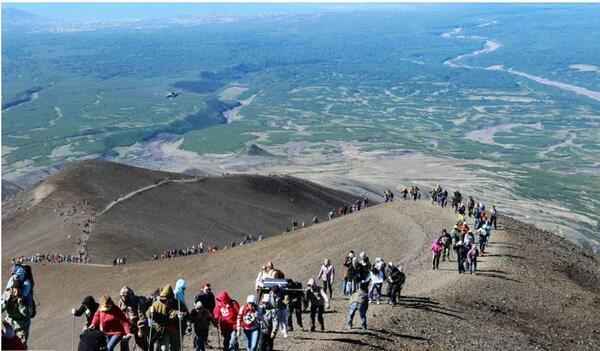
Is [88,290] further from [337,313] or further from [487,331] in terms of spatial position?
[487,331]

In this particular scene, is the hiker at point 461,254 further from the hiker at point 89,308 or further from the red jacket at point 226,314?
the hiker at point 89,308

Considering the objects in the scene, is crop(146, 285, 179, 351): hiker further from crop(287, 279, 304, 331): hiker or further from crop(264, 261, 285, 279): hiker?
crop(287, 279, 304, 331): hiker

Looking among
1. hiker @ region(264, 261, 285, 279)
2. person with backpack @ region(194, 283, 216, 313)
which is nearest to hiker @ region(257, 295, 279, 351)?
hiker @ region(264, 261, 285, 279)

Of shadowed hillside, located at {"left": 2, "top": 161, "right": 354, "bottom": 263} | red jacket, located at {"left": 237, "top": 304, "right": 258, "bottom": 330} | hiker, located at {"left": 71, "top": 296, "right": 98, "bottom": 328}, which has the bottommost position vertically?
shadowed hillside, located at {"left": 2, "top": 161, "right": 354, "bottom": 263}

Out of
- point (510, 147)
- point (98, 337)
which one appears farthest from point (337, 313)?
point (510, 147)

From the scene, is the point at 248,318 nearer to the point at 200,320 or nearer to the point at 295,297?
the point at 200,320

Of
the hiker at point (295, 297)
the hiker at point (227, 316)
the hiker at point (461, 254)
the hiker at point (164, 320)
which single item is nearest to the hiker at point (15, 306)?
the hiker at point (164, 320)
